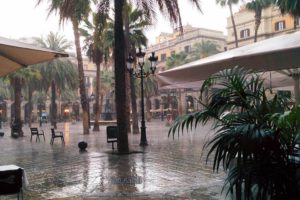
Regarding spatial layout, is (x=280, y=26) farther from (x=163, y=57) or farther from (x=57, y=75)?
(x=57, y=75)

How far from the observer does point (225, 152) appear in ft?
11.0

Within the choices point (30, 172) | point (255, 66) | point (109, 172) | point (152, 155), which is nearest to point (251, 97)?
point (255, 66)

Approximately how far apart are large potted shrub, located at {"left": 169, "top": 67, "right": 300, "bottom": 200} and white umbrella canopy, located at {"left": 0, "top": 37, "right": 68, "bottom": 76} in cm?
363

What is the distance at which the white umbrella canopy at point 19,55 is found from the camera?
615 cm

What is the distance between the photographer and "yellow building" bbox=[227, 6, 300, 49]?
186 feet

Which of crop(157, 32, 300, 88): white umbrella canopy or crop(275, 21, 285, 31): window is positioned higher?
crop(275, 21, 285, 31): window

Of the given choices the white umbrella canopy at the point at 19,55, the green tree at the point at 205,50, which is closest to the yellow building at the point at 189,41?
the green tree at the point at 205,50

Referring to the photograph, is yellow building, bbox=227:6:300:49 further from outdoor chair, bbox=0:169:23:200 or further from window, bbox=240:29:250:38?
outdoor chair, bbox=0:169:23:200

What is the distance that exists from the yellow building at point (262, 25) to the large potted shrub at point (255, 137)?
56025 millimetres

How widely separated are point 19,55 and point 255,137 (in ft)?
16.7

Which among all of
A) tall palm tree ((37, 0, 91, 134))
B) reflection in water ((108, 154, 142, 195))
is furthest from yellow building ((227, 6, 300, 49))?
reflection in water ((108, 154, 142, 195))

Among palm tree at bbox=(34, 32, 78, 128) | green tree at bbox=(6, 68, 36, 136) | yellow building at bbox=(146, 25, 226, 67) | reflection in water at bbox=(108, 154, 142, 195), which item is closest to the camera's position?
reflection in water at bbox=(108, 154, 142, 195)

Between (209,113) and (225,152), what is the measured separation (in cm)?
44

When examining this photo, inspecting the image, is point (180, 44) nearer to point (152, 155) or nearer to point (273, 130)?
point (152, 155)
